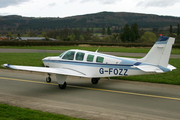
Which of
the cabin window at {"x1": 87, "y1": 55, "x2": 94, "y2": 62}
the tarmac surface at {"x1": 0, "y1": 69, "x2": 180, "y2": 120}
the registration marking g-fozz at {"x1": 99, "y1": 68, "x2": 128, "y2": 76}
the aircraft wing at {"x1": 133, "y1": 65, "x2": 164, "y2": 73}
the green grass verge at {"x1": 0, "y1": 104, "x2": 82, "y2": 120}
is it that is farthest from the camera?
the cabin window at {"x1": 87, "y1": 55, "x2": 94, "y2": 62}

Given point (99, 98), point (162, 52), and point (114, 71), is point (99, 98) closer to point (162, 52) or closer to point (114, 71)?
point (114, 71)

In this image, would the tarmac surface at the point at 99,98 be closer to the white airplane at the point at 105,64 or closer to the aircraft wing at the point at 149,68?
the white airplane at the point at 105,64

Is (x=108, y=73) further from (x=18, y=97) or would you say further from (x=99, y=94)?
(x=18, y=97)

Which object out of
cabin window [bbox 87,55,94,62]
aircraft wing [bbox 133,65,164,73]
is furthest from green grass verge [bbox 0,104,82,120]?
cabin window [bbox 87,55,94,62]

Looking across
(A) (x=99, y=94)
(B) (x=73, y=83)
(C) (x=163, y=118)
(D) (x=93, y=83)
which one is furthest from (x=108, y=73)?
(C) (x=163, y=118)

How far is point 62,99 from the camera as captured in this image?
959cm

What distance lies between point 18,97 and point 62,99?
2122mm

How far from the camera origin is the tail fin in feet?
31.9

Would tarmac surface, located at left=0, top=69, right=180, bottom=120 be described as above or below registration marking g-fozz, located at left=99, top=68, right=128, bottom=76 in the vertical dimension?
below

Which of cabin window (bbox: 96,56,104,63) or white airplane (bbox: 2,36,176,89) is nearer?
white airplane (bbox: 2,36,176,89)

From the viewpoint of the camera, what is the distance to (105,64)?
1112cm

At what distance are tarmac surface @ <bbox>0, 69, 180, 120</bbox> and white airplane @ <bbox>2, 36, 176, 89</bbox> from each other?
930mm

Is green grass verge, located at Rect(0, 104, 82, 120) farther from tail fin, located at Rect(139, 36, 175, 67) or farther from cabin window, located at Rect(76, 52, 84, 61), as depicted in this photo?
tail fin, located at Rect(139, 36, 175, 67)

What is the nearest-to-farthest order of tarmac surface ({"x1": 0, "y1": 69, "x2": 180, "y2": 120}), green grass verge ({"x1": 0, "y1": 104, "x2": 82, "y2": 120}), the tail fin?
green grass verge ({"x1": 0, "y1": 104, "x2": 82, "y2": 120}), tarmac surface ({"x1": 0, "y1": 69, "x2": 180, "y2": 120}), the tail fin
